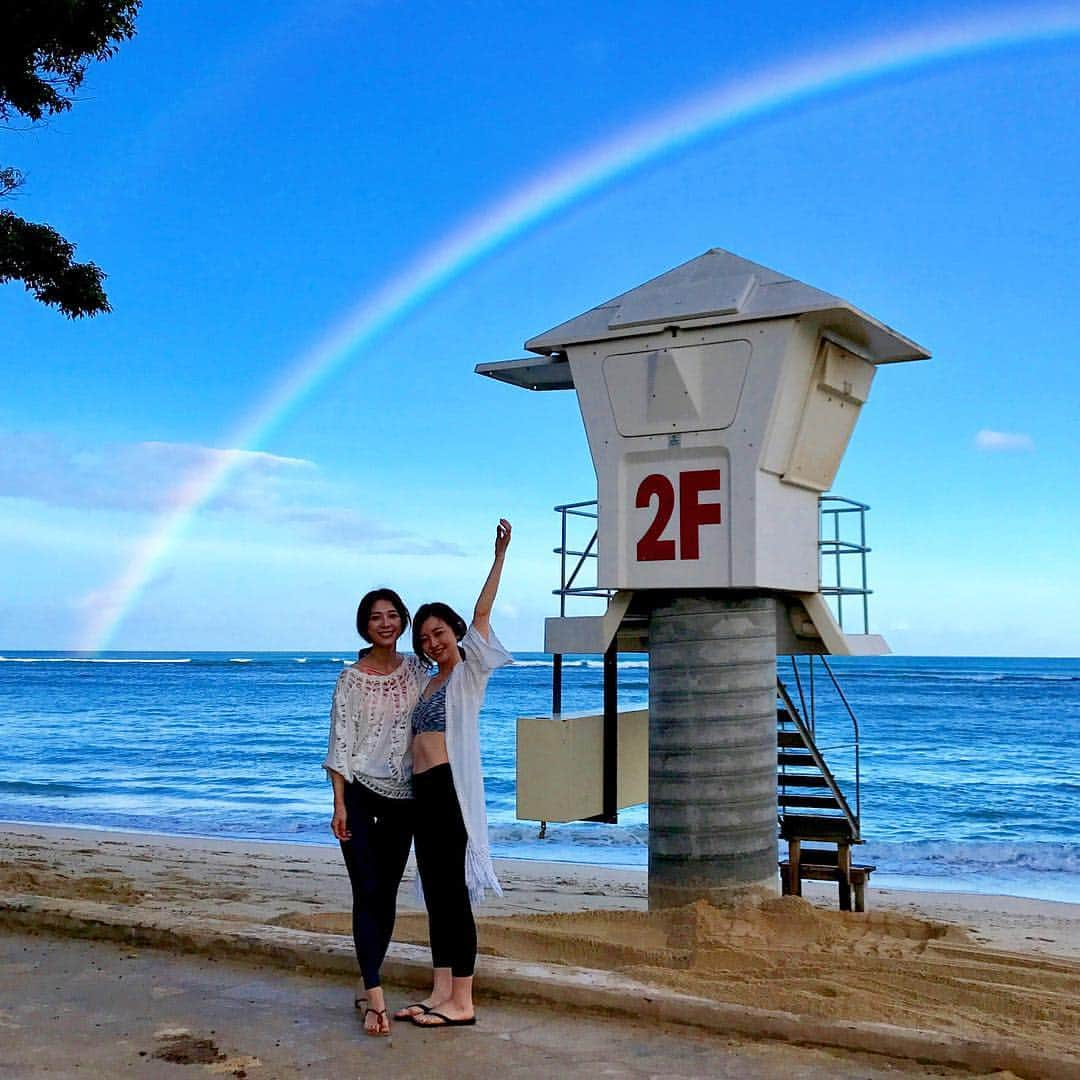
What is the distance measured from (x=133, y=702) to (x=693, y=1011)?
5908 centimetres

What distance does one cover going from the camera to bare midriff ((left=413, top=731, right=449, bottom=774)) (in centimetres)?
500

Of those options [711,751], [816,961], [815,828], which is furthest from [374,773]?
[815,828]

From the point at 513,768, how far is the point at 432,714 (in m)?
26.6

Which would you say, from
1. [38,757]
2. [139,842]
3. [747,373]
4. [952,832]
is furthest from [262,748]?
[747,373]

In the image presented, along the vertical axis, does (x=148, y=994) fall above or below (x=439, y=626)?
below

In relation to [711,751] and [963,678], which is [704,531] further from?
[963,678]

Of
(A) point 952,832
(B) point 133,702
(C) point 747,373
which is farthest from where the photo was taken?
(B) point 133,702

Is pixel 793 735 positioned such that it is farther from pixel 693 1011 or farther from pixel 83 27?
pixel 83 27

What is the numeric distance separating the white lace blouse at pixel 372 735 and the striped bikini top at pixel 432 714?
8cm

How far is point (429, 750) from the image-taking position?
198 inches

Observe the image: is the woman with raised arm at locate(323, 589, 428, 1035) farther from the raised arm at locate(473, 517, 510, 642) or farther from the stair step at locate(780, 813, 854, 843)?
the stair step at locate(780, 813, 854, 843)

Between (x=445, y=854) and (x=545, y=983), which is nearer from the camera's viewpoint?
(x=445, y=854)

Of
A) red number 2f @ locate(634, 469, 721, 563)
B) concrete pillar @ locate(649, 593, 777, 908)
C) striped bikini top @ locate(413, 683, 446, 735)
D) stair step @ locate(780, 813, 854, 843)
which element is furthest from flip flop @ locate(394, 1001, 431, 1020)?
stair step @ locate(780, 813, 854, 843)

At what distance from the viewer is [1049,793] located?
26016 mm
